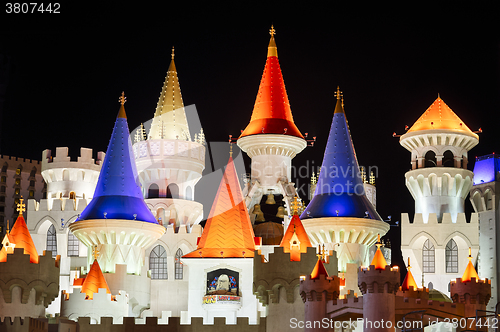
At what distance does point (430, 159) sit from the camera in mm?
56219

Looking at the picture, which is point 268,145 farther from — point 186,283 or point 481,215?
point 481,215

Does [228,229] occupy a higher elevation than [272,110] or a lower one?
lower

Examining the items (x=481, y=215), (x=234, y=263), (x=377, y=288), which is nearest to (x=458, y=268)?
(x=481, y=215)

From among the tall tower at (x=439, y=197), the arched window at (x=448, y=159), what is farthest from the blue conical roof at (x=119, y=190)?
the arched window at (x=448, y=159)

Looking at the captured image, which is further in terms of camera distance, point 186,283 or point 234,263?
point 186,283

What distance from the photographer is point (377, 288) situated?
3788 centimetres

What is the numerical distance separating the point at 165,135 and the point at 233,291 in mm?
12549

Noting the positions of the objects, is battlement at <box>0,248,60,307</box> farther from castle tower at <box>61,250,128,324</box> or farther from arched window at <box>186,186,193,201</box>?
arched window at <box>186,186,193,201</box>

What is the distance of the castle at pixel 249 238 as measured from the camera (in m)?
42.9

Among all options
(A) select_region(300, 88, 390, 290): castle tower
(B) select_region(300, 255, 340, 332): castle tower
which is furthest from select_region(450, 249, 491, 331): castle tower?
(A) select_region(300, 88, 390, 290): castle tower

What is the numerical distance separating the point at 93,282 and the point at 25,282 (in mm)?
4028

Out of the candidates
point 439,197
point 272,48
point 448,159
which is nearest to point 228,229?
point 439,197

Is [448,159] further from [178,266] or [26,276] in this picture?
[26,276]

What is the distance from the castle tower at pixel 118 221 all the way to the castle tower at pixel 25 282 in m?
5.26
